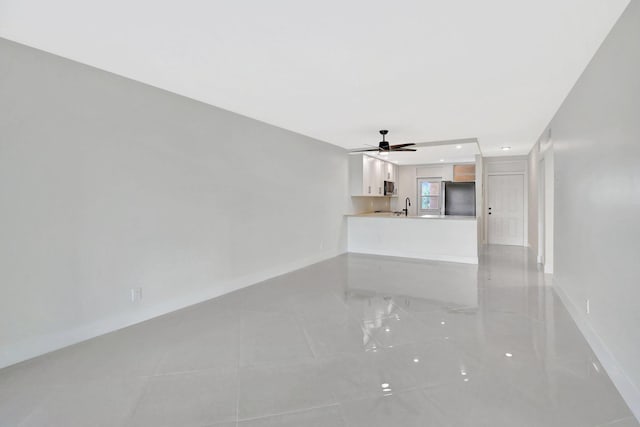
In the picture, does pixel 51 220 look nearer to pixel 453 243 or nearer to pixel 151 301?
pixel 151 301

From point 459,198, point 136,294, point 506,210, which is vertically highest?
point 459,198

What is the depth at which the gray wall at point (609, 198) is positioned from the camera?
1910 millimetres

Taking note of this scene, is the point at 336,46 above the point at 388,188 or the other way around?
above

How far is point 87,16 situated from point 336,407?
2.91 metres

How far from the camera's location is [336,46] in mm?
2512

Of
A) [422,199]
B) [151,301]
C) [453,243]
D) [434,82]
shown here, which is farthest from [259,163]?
[422,199]

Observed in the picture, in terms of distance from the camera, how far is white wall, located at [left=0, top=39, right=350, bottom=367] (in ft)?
8.28

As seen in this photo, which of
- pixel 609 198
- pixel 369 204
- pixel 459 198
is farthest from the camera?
pixel 369 204

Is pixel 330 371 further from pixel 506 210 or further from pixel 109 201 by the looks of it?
pixel 506 210

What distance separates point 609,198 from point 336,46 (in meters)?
2.23

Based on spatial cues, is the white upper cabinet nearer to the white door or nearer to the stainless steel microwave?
the stainless steel microwave

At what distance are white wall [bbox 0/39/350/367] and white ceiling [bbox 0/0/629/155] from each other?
28 cm

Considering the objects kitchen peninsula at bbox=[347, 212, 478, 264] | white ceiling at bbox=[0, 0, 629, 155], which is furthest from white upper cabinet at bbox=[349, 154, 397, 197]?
white ceiling at bbox=[0, 0, 629, 155]

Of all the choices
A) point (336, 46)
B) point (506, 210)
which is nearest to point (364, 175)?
point (506, 210)
